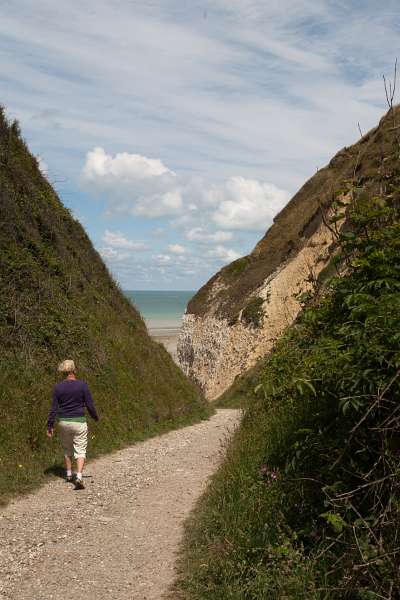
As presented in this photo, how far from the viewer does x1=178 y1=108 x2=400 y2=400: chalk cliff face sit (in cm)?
3616

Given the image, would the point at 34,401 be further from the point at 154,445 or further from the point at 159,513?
the point at 159,513

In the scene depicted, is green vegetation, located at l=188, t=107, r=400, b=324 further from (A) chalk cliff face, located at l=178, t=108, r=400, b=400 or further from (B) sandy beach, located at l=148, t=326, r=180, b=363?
(B) sandy beach, located at l=148, t=326, r=180, b=363

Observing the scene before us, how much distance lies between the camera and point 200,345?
43250 millimetres

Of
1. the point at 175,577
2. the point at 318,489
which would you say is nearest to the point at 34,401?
the point at 175,577

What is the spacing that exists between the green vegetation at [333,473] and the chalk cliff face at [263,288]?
24913 millimetres

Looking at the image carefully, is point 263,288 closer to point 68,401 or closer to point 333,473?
point 68,401

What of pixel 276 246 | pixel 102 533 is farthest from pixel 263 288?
pixel 102 533

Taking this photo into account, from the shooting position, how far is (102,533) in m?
7.70

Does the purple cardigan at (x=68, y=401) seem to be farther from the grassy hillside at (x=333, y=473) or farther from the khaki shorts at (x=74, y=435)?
the grassy hillside at (x=333, y=473)

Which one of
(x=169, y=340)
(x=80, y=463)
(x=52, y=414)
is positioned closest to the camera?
(x=80, y=463)

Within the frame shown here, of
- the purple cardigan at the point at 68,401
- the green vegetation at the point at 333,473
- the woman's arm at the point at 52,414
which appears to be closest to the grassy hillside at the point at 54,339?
the woman's arm at the point at 52,414

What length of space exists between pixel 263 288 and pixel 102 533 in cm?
3188

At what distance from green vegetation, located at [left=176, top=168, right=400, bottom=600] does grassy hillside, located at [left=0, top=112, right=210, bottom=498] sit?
4.58m

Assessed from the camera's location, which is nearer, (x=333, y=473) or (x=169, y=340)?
(x=333, y=473)
